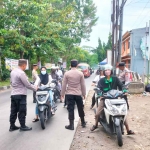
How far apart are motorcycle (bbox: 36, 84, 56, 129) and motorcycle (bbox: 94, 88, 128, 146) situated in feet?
5.28

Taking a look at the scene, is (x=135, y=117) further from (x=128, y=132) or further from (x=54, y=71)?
(x=54, y=71)

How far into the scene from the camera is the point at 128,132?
203 inches

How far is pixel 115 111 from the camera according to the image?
4562 millimetres

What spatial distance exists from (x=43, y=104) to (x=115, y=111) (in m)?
2.01

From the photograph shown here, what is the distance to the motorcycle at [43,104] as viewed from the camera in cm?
557

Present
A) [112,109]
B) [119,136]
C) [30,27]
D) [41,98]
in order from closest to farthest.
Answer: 1. [119,136]
2. [112,109]
3. [41,98]
4. [30,27]

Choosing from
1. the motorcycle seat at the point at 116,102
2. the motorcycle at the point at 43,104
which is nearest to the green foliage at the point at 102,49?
the motorcycle at the point at 43,104

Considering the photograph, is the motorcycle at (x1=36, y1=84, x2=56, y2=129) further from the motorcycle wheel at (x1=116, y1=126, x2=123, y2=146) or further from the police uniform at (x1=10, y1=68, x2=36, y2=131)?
the motorcycle wheel at (x1=116, y1=126, x2=123, y2=146)

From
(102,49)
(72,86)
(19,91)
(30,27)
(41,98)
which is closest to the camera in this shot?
(19,91)

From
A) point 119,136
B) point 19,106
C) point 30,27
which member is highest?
point 30,27

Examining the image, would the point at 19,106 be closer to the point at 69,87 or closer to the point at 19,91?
the point at 19,91

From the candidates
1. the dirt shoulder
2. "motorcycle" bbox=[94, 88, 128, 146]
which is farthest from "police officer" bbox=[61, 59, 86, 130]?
"motorcycle" bbox=[94, 88, 128, 146]

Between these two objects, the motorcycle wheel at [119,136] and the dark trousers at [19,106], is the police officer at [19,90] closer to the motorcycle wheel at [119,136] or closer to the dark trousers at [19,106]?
the dark trousers at [19,106]

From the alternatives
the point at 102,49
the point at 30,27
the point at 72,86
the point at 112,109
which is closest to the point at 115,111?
the point at 112,109
